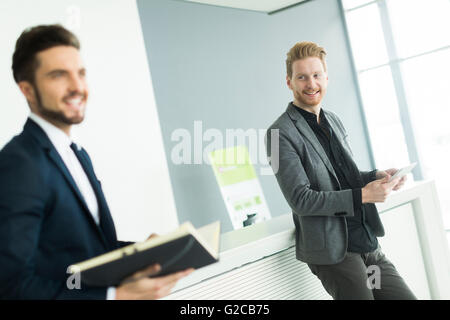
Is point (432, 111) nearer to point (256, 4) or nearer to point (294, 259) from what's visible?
point (256, 4)

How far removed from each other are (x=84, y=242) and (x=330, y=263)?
3.24 ft

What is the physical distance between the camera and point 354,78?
7.36 m

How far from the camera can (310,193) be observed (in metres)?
1.65

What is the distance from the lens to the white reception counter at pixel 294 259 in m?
1.70

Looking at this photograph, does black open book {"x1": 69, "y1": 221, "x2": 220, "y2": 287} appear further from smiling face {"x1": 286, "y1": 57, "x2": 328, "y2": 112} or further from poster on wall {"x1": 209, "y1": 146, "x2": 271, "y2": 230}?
poster on wall {"x1": 209, "y1": 146, "x2": 271, "y2": 230}

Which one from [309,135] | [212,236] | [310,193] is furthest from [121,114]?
[212,236]

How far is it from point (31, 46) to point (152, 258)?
63 cm

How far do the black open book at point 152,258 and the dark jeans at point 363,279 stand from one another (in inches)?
29.7

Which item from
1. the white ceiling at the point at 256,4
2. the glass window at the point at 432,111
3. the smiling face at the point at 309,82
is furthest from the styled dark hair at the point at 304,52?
the glass window at the point at 432,111

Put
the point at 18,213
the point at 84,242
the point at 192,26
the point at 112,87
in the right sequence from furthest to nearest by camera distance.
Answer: the point at 192,26 → the point at 112,87 → the point at 84,242 → the point at 18,213

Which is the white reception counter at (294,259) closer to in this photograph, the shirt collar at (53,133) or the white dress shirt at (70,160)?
the white dress shirt at (70,160)

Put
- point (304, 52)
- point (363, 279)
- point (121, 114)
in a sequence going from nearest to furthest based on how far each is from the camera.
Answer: point (363, 279) < point (304, 52) < point (121, 114)
